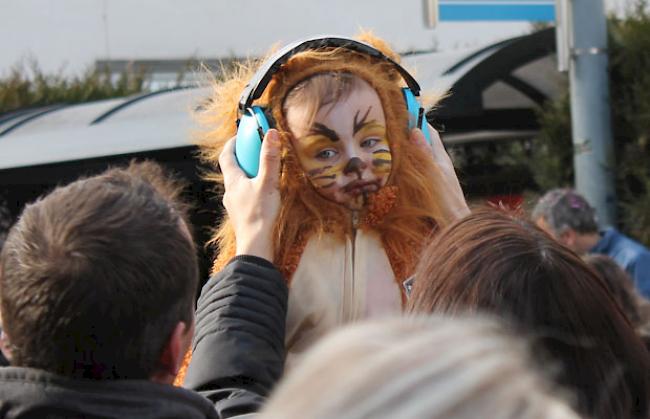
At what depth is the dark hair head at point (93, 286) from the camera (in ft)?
4.26

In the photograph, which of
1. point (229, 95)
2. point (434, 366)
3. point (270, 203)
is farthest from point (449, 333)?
point (229, 95)

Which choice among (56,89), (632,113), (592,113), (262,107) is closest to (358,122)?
(262,107)

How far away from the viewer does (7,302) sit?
1.34m

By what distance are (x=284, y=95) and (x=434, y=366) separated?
4.19 ft

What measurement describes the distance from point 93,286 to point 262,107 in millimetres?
700

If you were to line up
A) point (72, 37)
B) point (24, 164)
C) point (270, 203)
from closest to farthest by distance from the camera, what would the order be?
point (270, 203), point (24, 164), point (72, 37)

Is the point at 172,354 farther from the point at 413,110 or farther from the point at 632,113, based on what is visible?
the point at 632,113

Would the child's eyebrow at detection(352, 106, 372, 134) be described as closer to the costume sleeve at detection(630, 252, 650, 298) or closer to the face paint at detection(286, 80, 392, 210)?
the face paint at detection(286, 80, 392, 210)

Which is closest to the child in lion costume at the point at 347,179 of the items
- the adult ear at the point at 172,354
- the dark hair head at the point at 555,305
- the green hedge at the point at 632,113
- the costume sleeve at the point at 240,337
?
the costume sleeve at the point at 240,337

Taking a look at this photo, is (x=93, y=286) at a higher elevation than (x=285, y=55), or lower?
lower

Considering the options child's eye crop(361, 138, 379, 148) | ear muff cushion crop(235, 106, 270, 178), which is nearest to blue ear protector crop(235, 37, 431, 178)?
ear muff cushion crop(235, 106, 270, 178)

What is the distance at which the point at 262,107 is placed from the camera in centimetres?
190

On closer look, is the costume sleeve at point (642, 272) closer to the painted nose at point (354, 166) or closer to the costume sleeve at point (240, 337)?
the painted nose at point (354, 166)

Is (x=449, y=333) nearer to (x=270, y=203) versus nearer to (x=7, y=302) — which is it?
(x=7, y=302)
